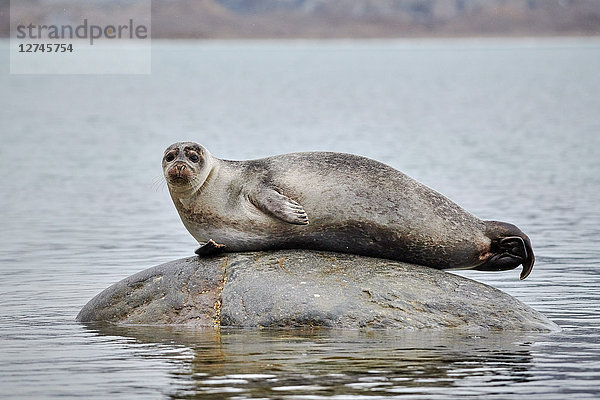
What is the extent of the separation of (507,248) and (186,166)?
3094 millimetres

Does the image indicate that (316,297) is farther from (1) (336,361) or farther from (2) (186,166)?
(2) (186,166)

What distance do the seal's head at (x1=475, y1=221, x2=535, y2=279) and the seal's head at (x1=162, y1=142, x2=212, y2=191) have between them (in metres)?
2.70

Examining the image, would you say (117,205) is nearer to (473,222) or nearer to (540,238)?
(540,238)

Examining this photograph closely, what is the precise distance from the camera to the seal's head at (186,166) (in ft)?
39.9

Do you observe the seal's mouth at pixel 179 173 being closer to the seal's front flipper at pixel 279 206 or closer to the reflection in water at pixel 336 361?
the seal's front flipper at pixel 279 206

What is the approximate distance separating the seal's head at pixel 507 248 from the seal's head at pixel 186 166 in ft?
8.85

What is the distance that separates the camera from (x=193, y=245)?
18188mm

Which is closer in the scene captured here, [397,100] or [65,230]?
[65,230]

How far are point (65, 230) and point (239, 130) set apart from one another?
25881 mm

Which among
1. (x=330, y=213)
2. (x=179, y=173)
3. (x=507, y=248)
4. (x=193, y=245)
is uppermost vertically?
(x=179, y=173)

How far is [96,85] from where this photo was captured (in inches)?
3760

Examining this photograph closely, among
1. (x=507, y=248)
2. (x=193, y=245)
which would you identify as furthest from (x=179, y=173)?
(x=193, y=245)

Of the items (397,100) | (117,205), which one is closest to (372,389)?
(117,205)

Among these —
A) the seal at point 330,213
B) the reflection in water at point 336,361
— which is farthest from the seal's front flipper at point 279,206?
the reflection in water at point 336,361
